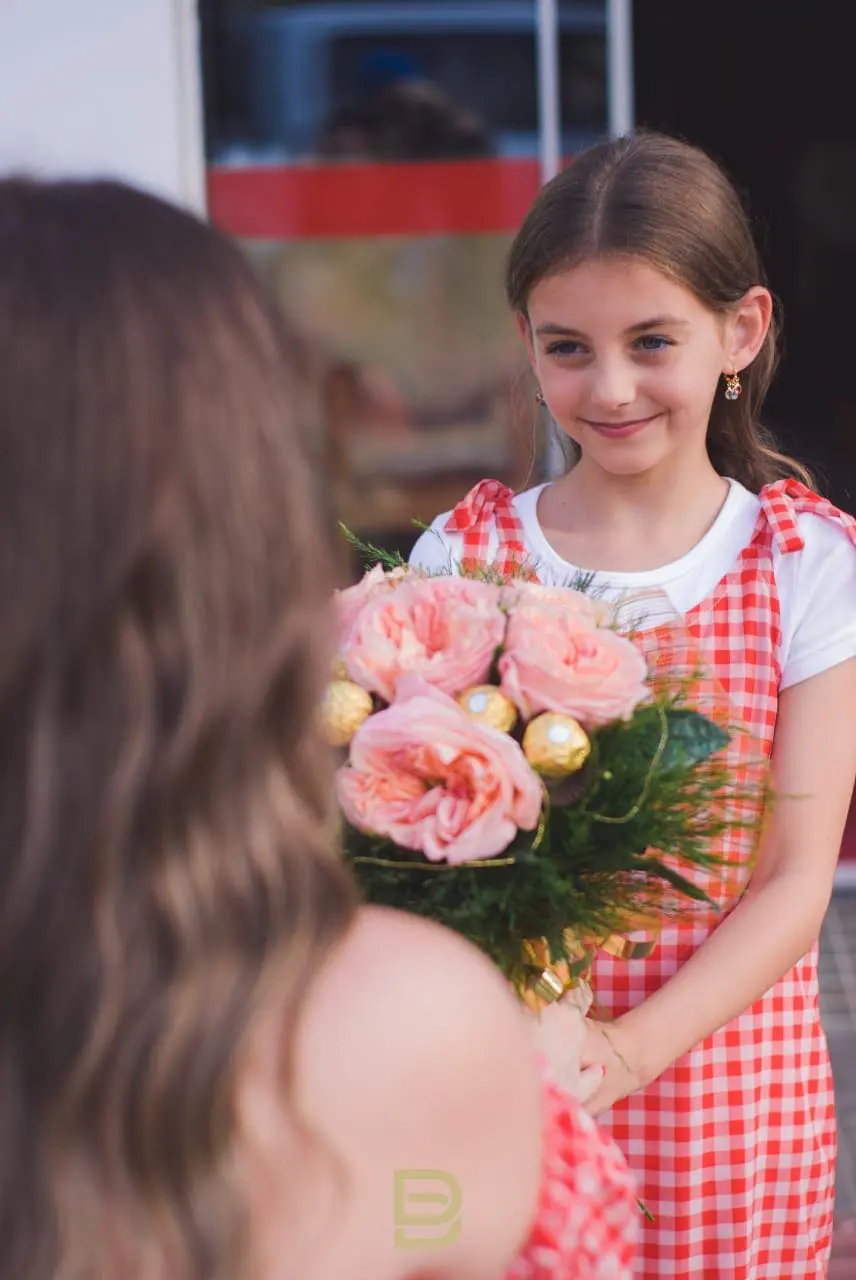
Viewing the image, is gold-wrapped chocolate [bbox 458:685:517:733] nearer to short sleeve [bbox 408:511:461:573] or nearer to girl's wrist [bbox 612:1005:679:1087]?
girl's wrist [bbox 612:1005:679:1087]

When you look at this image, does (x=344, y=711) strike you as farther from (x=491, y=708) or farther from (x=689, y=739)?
(x=689, y=739)

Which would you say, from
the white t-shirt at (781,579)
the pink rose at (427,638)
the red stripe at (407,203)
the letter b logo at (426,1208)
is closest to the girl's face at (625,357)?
the white t-shirt at (781,579)

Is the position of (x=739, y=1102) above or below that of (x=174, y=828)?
below

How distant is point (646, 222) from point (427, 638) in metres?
0.68

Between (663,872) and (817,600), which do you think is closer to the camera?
(663,872)

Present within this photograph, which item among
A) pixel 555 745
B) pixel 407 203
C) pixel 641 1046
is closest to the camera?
pixel 555 745

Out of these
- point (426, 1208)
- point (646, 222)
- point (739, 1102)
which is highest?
point (646, 222)

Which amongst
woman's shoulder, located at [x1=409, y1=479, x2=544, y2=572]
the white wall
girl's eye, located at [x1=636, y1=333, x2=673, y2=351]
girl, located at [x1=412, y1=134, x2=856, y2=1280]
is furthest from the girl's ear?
the white wall

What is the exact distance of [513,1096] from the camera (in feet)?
3.22

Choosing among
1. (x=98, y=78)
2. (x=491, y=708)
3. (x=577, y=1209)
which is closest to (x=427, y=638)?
(x=491, y=708)

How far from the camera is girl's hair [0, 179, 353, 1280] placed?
0.85 metres

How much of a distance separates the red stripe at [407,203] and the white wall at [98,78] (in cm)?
29

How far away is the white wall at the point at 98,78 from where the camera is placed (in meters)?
4.31

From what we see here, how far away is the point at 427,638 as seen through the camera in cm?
134
